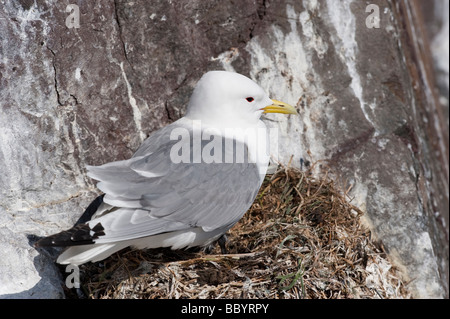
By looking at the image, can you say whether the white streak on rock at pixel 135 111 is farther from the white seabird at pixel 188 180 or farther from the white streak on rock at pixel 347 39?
the white streak on rock at pixel 347 39

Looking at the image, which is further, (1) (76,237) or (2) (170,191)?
(2) (170,191)

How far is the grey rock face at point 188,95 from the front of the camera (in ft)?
9.79

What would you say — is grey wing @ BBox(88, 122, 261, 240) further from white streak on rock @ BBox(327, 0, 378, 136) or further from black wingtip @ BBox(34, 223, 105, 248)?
white streak on rock @ BBox(327, 0, 378, 136)

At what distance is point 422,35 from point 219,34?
211cm

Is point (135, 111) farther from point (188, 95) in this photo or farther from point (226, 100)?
point (226, 100)

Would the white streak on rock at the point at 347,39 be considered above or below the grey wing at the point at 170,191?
above

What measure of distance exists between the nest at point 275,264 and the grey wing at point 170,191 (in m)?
0.25

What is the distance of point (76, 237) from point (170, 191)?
1.54 feet

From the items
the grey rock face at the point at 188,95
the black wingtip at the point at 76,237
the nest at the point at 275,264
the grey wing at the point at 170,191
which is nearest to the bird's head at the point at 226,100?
the grey wing at the point at 170,191

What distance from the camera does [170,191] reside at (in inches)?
110

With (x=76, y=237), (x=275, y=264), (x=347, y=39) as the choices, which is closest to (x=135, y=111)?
(x=76, y=237)

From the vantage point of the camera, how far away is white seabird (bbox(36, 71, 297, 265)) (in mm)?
2686

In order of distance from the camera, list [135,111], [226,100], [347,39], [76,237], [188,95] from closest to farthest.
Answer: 1. [76,237]
2. [226,100]
3. [135,111]
4. [188,95]
5. [347,39]
